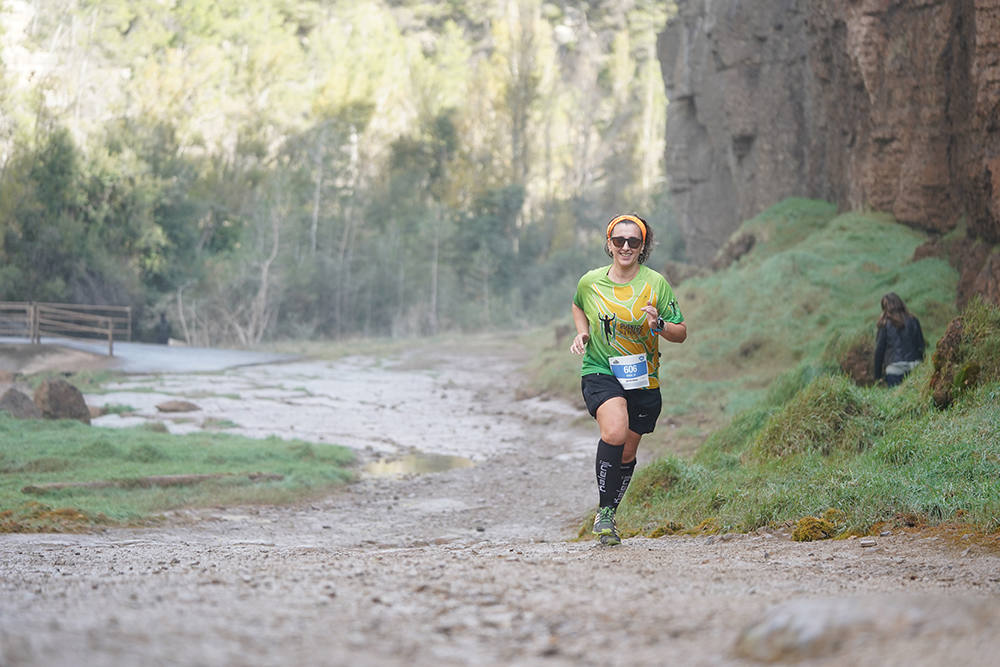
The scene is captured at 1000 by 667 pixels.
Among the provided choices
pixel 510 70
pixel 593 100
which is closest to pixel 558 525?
pixel 510 70

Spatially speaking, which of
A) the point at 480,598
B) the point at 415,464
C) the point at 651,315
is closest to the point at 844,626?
the point at 480,598

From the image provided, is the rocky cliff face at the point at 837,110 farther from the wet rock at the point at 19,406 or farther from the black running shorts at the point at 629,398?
the wet rock at the point at 19,406

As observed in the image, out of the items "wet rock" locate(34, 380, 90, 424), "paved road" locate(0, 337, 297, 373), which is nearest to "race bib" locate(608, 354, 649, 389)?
"wet rock" locate(34, 380, 90, 424)

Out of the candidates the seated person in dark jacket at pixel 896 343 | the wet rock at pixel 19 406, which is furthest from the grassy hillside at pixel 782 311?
the wet rock at pixel 19 406

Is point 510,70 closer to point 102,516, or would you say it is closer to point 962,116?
point 962,116

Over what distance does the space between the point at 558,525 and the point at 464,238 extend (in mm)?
41783

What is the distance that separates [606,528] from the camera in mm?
6035

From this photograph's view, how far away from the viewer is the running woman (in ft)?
19.1

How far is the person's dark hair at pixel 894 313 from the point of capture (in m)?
10.1

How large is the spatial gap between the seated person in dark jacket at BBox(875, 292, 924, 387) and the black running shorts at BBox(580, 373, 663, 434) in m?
4.86

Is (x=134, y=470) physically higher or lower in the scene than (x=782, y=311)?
lower

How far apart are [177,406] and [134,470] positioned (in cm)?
585

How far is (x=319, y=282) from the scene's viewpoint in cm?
4234

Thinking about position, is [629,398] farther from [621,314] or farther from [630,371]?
[621,314]
